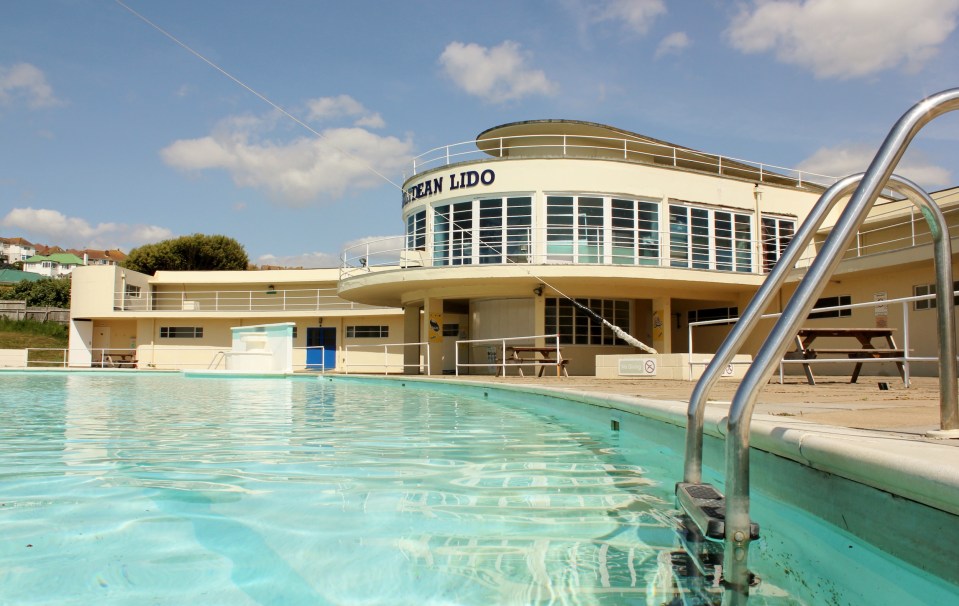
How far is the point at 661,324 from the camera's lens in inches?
727

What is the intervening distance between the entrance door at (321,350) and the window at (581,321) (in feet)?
48.5

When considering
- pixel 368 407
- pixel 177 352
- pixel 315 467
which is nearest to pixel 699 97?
pixel 368 407

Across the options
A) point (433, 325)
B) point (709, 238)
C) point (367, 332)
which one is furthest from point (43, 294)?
point (709, 238)

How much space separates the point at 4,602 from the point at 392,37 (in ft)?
34.4

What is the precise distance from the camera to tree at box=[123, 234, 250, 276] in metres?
47.5

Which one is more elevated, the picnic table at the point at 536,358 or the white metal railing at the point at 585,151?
the white metal railing at the point at 585,151

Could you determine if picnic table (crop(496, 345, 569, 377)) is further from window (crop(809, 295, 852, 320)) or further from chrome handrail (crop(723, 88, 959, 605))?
chrome handrail (crop(723, 88, 959, 605))

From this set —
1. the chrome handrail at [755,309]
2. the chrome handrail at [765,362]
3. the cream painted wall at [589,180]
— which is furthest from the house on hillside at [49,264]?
the chrome handrail at [765,362]

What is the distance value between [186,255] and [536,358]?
39.8m

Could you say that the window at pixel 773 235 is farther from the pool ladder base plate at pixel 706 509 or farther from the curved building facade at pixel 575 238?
the pool ladder base plate at pixel 706 509

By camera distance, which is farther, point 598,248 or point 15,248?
point 15,248

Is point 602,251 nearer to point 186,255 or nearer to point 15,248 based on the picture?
point 186,255

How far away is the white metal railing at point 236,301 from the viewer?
3238 centimetres

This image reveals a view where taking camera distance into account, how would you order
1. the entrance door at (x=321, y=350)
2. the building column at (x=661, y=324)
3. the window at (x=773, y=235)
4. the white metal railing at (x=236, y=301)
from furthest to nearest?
the white metal railing at (x=236, y=301) → the entrance door at (x=321, y=350) → the window at (x=773, y=235) → the building column at (x=661, y=324)
